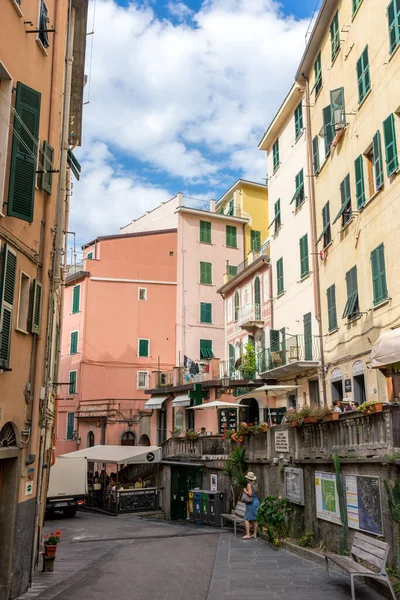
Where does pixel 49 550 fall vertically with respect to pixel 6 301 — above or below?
below

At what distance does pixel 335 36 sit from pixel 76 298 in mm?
27305

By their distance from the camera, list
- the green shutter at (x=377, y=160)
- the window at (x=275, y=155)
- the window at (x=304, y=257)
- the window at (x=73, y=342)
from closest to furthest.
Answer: the green shutter at (x=377, y=160), the window at (x=304, y=257), the window at (x=275, y=155), the window at (x=73, y=342)

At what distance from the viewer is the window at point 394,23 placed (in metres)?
16.5

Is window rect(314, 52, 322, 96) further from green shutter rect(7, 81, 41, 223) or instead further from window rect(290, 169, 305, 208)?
green shutter rect(7, 81, 41, 223)

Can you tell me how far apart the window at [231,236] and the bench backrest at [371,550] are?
35.7m

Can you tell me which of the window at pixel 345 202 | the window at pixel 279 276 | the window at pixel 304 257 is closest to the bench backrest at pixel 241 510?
the window at pixel 345 202

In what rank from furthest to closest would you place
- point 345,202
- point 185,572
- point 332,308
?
point 332,308 → point 345,202 → point 185,572

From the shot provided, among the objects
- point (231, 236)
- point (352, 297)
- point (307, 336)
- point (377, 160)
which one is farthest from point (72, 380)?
point (377, 160)

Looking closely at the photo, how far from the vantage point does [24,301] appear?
1095 centimetres

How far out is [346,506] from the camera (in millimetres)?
11336

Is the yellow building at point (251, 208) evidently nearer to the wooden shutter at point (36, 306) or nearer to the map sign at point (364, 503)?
the wooden shutter at point (36, 306)

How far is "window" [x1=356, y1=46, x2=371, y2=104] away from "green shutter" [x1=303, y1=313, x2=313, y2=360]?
29.5ft

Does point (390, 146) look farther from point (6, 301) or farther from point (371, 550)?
point (6, 301)

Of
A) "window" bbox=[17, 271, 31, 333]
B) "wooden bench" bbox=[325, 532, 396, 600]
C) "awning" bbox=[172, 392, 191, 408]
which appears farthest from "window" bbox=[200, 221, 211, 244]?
"wooden bench" bbox=[325, 532, 396, 600]
